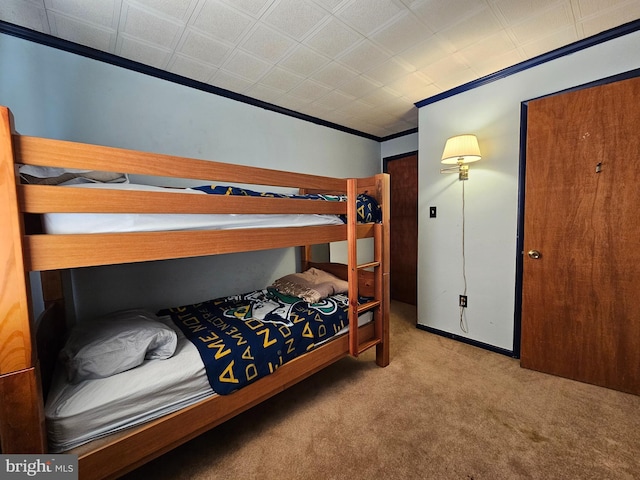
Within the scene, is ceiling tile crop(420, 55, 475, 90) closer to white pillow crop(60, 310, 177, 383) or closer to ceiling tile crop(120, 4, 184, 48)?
ceiling tile crop(120, 4, 184, 48)

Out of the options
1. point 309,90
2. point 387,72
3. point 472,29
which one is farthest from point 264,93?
point 472,29

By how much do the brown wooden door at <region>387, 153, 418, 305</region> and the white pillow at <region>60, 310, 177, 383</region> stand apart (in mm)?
3038

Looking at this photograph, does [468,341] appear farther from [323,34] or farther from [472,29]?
[323,34]

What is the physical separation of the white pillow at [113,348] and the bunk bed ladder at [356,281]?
42.3 inches

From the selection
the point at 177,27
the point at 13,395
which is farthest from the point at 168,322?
the point at 177,27

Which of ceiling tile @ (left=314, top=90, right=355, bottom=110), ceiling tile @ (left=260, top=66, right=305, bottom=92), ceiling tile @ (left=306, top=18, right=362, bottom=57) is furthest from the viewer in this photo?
ceiling tile @ (left=314, top=90, right=355, bottom=110)

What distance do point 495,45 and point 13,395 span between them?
2.96 m

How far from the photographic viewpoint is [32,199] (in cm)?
80

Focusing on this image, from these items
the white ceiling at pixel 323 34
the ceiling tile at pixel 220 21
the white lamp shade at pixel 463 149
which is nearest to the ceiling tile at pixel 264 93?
the white ceiling at pixel 323 34

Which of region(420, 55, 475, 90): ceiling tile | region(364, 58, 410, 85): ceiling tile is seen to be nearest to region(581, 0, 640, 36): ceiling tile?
region(420, 55, 475, 90): ceiling tile

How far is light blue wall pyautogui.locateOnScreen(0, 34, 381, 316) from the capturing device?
1567 millimetres

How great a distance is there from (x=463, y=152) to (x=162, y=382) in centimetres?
249

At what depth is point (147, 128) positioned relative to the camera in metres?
1.92

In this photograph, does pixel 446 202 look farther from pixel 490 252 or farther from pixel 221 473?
pixel 221 473
